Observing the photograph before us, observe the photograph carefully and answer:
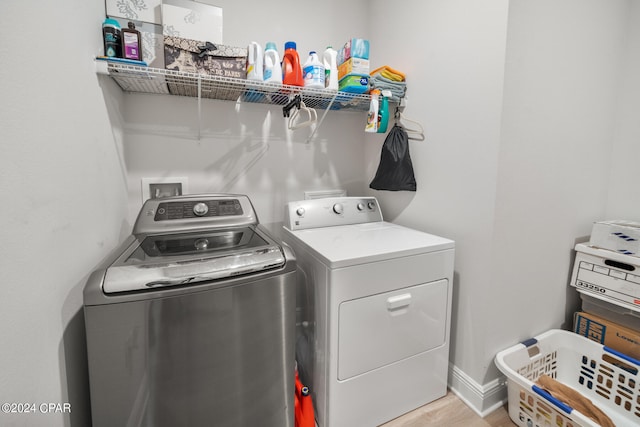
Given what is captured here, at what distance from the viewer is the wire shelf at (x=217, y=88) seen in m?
1.28

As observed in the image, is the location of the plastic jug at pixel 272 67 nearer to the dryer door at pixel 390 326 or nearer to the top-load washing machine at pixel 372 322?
the top-load washing machine at pixel 372 322

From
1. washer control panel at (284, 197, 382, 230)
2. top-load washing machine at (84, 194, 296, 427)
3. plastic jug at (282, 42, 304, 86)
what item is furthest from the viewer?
washer control panel at (284, 197, 382, 230)

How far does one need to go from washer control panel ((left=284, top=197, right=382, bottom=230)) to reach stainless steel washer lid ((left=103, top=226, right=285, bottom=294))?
440mm

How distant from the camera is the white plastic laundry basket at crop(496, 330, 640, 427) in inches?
48.4

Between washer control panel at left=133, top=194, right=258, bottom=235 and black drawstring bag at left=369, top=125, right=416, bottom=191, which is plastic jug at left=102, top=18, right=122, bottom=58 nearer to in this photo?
washer control panel at left=133, top=194, right=258, bottom=235

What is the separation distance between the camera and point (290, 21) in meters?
1.84

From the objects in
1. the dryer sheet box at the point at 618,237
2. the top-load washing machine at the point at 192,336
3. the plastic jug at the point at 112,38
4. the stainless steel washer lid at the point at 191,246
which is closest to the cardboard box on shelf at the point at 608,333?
the dryer sheet box at the point at 618,237

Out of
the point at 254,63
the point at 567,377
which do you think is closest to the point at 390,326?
the point at 567,377

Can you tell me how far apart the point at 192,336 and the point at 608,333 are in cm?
207

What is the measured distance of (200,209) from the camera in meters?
1.40

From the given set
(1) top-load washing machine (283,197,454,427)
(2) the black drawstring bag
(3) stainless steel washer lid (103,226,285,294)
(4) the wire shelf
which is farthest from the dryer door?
(4) the wire shelf

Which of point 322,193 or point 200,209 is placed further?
point 322,193

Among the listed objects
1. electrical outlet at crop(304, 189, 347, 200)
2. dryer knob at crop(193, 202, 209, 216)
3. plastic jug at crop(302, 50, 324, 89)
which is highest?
plastic jug at crop(302, 50, 324, 89)

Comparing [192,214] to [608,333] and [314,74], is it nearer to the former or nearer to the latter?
[314,74]
